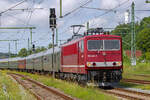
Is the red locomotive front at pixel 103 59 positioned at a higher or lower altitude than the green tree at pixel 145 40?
lower

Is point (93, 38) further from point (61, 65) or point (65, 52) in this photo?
point (61, 65)

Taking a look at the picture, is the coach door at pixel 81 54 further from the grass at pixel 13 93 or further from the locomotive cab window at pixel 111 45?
the grass at pixel 13 93

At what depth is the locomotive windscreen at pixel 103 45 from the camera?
17766 millimetres

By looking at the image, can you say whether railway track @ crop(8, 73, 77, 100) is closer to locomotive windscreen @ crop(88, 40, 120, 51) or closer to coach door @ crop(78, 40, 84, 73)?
coach door @ crop(78, 40, 84, 73)

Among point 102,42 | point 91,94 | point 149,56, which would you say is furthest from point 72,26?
point 149,56

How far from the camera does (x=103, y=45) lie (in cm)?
1791

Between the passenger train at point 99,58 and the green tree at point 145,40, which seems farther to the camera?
the green tree at point 145,40

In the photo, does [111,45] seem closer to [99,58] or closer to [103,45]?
[103,45]

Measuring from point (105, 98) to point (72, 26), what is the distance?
1227cm

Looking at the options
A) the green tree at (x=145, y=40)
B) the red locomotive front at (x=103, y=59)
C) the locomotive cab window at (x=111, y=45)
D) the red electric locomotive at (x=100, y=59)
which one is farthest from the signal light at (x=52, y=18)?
the green tree at (x=145, y=40)

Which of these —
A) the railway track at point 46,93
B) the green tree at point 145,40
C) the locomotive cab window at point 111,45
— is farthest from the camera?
the green tree at point 145,40

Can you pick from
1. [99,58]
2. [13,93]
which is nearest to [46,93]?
[13,93]

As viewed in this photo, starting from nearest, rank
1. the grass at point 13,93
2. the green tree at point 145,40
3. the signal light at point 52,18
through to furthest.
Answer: the grass at point 13,93, the signal light at point 52,18, the green tree at point 145,40

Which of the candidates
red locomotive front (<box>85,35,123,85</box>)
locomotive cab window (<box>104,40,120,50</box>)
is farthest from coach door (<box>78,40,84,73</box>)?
locomotive cab window (<box>104,40,120,50</box>)
